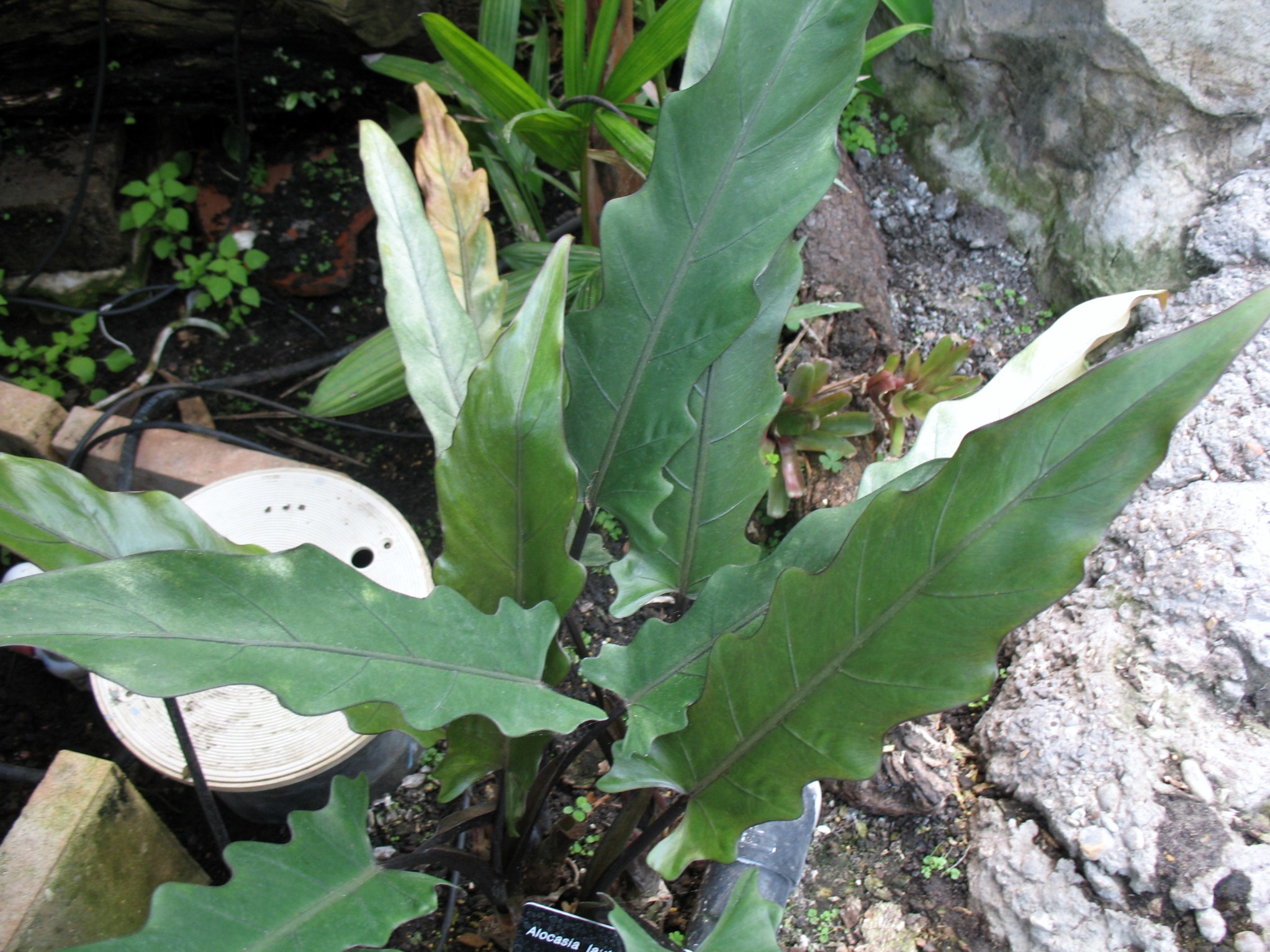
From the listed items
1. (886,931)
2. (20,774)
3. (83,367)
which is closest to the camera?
(886,931)

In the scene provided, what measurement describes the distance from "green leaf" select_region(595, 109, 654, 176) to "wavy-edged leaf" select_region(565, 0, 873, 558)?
1.46 feet

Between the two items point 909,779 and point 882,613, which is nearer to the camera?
point 882,613

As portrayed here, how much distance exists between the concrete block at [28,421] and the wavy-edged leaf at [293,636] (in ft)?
3.83

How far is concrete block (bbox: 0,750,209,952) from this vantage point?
2.53ft

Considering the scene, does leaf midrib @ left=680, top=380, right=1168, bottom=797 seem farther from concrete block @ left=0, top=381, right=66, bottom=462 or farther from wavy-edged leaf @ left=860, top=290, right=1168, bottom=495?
concrete block @ left=0, top=381, right=66, bottom=462

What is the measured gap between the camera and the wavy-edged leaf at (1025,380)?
2.72 ft

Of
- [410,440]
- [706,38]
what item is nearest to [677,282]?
[706,38]

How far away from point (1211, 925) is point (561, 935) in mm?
716

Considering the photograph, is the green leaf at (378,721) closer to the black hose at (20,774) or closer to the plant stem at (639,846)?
the plant stem at (639,846)

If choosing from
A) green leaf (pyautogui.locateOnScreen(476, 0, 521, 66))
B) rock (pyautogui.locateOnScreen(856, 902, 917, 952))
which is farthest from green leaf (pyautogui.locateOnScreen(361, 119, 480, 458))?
rock (pyautogui.locateOnScreen(856, 902, 917, 952))

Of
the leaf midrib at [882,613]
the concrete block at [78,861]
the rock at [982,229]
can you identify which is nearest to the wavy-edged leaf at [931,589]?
the leaf midrib at [882,613]

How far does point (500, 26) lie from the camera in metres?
1.48

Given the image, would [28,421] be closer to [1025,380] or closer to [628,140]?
[628,140]

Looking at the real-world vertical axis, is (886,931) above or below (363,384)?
below
